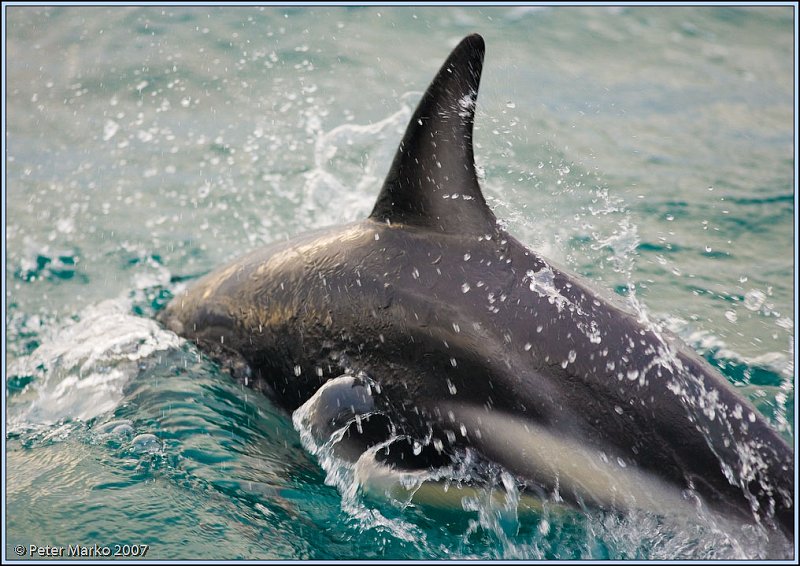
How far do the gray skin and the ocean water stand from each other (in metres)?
0.19

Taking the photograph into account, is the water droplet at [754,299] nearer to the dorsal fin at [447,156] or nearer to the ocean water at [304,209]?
the ocean water at [304,209]

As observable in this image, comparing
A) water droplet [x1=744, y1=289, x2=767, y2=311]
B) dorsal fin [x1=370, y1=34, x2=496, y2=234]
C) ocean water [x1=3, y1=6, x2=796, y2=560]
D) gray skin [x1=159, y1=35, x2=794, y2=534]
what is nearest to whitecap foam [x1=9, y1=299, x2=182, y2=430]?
ocean water [x1=3, y1=6, x2=796, y2=560]

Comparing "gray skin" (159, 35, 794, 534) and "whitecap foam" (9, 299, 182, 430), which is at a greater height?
"gray skin" (159, 35, 794, 534)

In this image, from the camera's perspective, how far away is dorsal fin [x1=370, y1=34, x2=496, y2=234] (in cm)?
373

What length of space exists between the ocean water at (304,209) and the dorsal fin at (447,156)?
785mm

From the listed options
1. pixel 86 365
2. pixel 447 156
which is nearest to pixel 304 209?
pixel 86 365

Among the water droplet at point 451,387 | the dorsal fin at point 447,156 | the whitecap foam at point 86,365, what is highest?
the dorsal fin at point 447,156

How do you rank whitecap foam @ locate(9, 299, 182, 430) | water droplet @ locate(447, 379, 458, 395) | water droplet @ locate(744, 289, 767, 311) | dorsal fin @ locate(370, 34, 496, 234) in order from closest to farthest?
1. water droplet @ locate(447, 379, 458, 395)
2. dorsal fin @ locate(370, 34, 496, 234)
3. whitecap foam @ locate(9, 299, 182, 430)
4. water droplet @ locate(744, 289, 767, 311)

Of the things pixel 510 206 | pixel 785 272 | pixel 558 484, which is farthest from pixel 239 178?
pixel 558 484

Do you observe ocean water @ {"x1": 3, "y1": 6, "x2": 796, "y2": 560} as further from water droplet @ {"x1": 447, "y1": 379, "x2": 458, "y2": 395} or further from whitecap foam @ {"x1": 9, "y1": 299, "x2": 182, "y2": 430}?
water droplet @ {"x1": 447, "y1": 379, "x2": 458, "y2": 395}

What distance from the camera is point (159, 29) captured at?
10.8m

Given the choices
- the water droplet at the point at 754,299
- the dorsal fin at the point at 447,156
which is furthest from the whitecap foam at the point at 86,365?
the water droplet at the point at 754,299

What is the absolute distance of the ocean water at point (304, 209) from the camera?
370 cm

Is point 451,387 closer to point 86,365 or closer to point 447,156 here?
point 447,156
